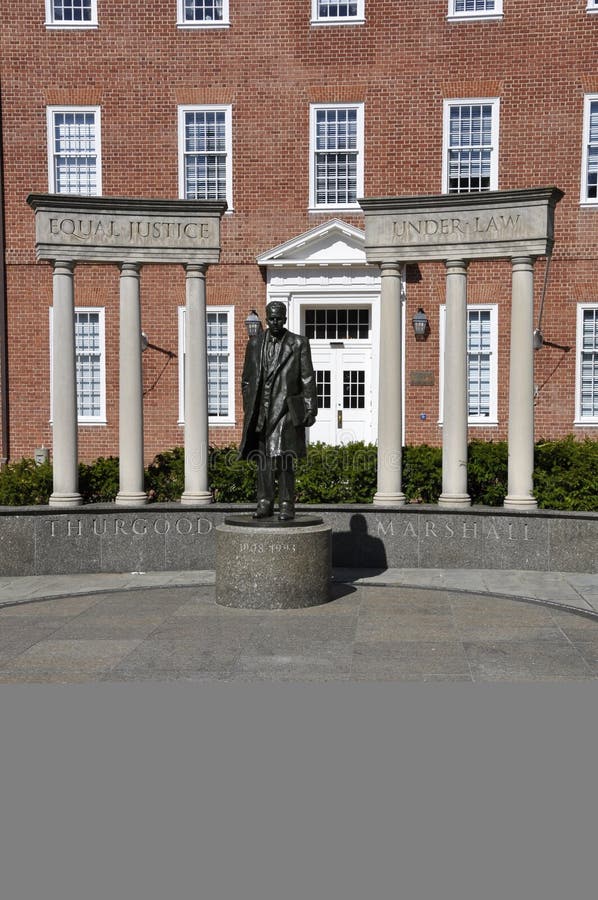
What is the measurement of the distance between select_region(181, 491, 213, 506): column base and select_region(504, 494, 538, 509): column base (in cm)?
405

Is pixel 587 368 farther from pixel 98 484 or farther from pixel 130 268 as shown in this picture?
pixel 98 484

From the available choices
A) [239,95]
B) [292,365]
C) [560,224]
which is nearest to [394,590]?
[292,365]

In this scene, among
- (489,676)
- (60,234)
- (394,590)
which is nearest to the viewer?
(489,676)

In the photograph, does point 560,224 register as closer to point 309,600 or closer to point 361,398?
point 361,398

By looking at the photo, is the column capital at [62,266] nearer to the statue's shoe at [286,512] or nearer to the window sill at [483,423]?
the statue's shoe at [286,512]

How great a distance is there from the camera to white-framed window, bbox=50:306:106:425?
2006 centimetres

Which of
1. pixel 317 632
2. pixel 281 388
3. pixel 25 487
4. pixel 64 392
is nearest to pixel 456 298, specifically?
pixel 281 388

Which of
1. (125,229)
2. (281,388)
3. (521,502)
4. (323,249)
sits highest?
(323,249)

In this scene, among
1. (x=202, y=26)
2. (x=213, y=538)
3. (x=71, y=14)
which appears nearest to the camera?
(x=213, y=538)

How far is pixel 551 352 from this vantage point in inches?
753

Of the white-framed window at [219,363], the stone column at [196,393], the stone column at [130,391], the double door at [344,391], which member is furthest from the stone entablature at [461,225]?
the white-framed window at [219,363]

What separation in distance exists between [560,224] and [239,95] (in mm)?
7244

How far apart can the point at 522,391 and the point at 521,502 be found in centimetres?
149

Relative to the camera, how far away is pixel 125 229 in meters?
12.5
